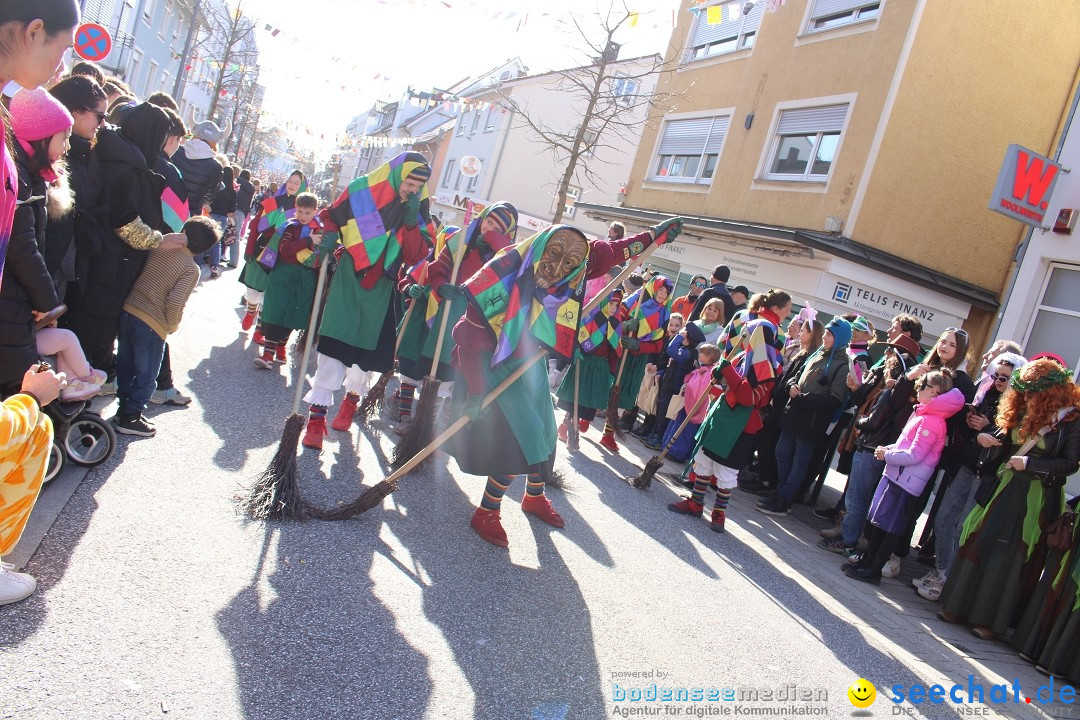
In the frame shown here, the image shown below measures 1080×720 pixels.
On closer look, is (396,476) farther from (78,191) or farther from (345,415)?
(78,191)

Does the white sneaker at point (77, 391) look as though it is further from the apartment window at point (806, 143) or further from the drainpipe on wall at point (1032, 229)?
the apartment window at point (806, 143)

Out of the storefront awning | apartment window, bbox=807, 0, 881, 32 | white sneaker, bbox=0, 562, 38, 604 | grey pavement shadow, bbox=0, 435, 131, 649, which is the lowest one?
grey pavement shadow, bbox=0, 435, 131, 649

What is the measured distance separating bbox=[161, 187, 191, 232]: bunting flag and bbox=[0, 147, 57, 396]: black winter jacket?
4.79 feet

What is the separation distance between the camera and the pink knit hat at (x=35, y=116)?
3.22 m

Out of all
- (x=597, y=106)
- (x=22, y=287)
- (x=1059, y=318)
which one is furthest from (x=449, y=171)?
(x=22, y=287)

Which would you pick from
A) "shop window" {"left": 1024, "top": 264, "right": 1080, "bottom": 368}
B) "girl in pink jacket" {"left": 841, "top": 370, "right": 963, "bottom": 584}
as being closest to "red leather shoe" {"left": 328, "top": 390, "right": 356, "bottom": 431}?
"girl in pink jacket" {"left": 841, "top": 370, "right": 963, "bottom": 584}

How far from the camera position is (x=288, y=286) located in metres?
7.21

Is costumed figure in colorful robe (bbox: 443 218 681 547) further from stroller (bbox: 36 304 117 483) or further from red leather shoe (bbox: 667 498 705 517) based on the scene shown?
red leather shoe (bbox: 667 498 705 517)

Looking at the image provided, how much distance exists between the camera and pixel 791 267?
44.6ft

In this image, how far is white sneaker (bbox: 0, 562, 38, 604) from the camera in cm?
269

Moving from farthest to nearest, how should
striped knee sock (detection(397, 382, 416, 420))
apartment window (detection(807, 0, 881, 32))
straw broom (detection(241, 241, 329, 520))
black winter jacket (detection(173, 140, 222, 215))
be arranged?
apartment window (detection(807, 0, 881, 32)), black winter jacket (detection(173, 140, 222, 215)), striped knee sock (detection(397, 382, 416, 420)), straw broom (detection(241, 241, 329, 520))

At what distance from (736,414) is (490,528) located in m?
2.56

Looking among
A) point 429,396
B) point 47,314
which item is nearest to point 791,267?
point 429,396

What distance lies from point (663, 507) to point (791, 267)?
8.22 m
